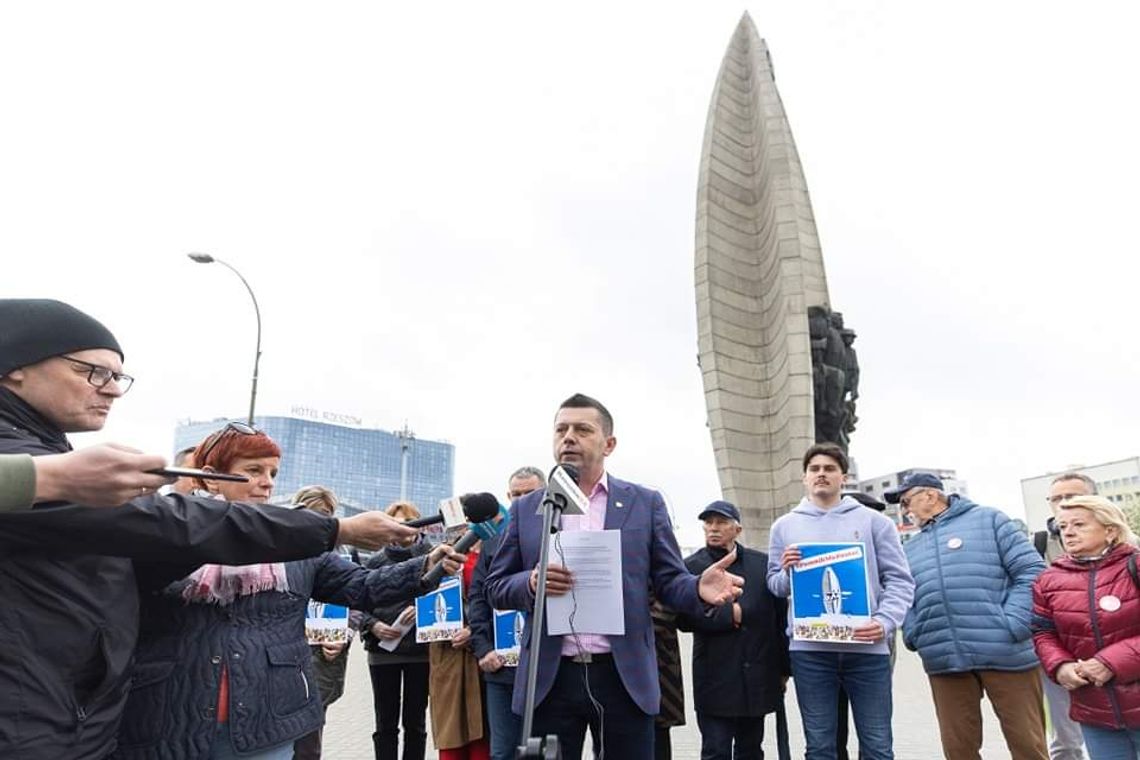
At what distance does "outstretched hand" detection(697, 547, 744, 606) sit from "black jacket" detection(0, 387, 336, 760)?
1537 mm

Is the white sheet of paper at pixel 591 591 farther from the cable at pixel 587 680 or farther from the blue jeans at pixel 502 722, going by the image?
the blue jeans at pixel 502 722

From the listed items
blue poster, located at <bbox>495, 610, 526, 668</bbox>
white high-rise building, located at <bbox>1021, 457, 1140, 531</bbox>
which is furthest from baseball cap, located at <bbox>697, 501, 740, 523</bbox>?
white high-rise building, located at <bbox>1021, 457, 1140, 531</bbox>

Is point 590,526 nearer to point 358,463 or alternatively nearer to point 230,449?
point 230,449

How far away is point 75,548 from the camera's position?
208cm

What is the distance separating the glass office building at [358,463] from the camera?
104m

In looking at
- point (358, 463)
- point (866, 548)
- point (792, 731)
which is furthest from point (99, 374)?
point (358, 463)

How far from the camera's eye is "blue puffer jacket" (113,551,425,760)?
2.49m

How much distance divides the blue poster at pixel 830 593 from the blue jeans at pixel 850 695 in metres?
0.23

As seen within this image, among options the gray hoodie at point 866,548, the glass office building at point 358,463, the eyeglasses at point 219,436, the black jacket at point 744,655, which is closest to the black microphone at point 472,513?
the eyeglasses at point 219,436

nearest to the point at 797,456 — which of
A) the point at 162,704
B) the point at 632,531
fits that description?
the point at 632,531

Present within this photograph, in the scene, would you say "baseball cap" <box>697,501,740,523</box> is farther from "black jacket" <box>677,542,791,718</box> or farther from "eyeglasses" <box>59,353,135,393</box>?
"eyeglasses" <box>59,353,135,393</box>

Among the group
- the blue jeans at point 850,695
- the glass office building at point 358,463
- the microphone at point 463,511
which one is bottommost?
the blue jeans at point 850,695

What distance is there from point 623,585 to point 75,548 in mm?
1986

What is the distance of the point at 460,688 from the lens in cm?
545
